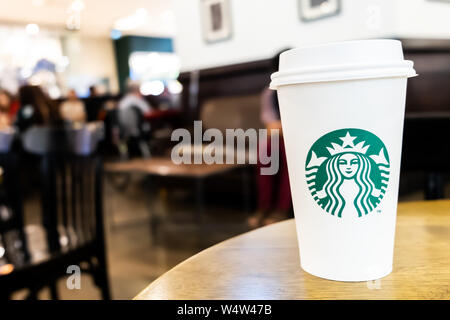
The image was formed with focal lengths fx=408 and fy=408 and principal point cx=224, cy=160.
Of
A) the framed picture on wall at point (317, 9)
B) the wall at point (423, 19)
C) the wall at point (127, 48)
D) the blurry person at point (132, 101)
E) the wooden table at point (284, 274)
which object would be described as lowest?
the wooden table at point (284, 274)

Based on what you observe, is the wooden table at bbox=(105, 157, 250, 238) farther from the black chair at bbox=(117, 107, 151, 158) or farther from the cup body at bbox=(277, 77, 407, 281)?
the cup body at bbox=(277, 77, 407, 281)

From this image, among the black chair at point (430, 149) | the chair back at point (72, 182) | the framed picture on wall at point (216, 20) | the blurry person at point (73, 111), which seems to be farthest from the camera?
the blurry person at point (73, 111)

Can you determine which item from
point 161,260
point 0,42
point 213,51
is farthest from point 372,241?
point 0,42

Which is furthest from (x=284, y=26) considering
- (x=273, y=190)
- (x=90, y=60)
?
(x=90, y=60)

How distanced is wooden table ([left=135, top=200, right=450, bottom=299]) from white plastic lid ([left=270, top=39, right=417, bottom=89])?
0.22 m

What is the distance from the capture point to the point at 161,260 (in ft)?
8.86

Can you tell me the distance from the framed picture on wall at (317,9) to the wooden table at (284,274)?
10.7 feet

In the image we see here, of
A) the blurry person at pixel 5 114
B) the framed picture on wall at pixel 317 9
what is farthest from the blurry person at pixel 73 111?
the framed picture on wall at pixel 317 9

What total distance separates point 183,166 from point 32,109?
6.26 ft

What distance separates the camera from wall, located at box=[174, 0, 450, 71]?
10.2 ft

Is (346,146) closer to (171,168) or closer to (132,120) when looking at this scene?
(171,168)

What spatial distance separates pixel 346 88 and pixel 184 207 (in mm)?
3892

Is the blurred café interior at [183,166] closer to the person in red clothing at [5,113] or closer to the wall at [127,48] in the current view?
the person in red clothing at [5,113]

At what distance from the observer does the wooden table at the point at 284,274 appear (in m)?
0.42
